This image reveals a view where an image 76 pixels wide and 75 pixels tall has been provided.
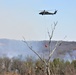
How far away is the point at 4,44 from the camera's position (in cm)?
8925

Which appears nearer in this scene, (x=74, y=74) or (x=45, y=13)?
(x=45, y=13)

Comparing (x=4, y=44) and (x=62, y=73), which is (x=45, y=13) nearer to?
(x=62, y=73)

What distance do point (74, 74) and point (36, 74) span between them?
17.0 ft

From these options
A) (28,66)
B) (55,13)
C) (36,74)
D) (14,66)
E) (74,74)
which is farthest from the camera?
(14,66)

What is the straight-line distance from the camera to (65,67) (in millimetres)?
31188

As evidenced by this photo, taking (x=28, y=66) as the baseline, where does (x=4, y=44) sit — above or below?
above

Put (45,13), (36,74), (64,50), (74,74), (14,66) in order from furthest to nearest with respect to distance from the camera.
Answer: (64,50)
(14,66)
(36,74)
(74,74)
(45,13)

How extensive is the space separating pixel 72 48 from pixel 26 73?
4582cm

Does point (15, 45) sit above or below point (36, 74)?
above

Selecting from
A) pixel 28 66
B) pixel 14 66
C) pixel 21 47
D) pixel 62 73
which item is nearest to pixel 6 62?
pixel 14 66

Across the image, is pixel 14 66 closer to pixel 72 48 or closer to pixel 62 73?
pixel 62 73

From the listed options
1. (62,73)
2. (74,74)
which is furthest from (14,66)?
(74,74)

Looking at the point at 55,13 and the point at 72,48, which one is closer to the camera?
the point at 55,13

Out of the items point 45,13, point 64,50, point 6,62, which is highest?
point 64,50
